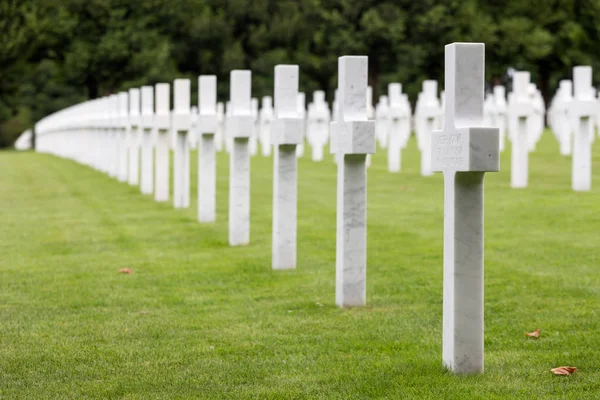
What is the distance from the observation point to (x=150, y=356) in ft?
19.2

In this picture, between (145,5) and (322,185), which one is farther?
(145,5)

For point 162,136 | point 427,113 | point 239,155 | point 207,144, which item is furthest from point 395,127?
point 239,155

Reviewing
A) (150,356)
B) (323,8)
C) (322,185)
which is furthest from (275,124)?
(323,8)

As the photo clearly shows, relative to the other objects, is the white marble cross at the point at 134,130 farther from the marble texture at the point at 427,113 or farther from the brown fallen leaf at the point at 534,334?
the brown fallen leaf at the point at 534,334

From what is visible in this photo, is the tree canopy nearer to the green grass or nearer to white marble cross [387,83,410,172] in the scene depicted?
white marble cross [387,83,410,172]

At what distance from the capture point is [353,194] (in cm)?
712

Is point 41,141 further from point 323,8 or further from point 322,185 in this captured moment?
point 322,185

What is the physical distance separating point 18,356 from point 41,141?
151ft

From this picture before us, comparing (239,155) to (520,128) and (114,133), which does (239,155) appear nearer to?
(520,128)

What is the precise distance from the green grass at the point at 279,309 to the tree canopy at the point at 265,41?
40.0m

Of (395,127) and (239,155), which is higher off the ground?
(395,127)

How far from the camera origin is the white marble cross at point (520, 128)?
50.8 feet

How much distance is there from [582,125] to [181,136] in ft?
17.8

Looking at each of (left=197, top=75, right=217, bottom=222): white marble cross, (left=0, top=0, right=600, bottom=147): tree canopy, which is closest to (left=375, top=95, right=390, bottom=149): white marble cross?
(left=197, top=75, right=217, bottom=222): white marble cross
